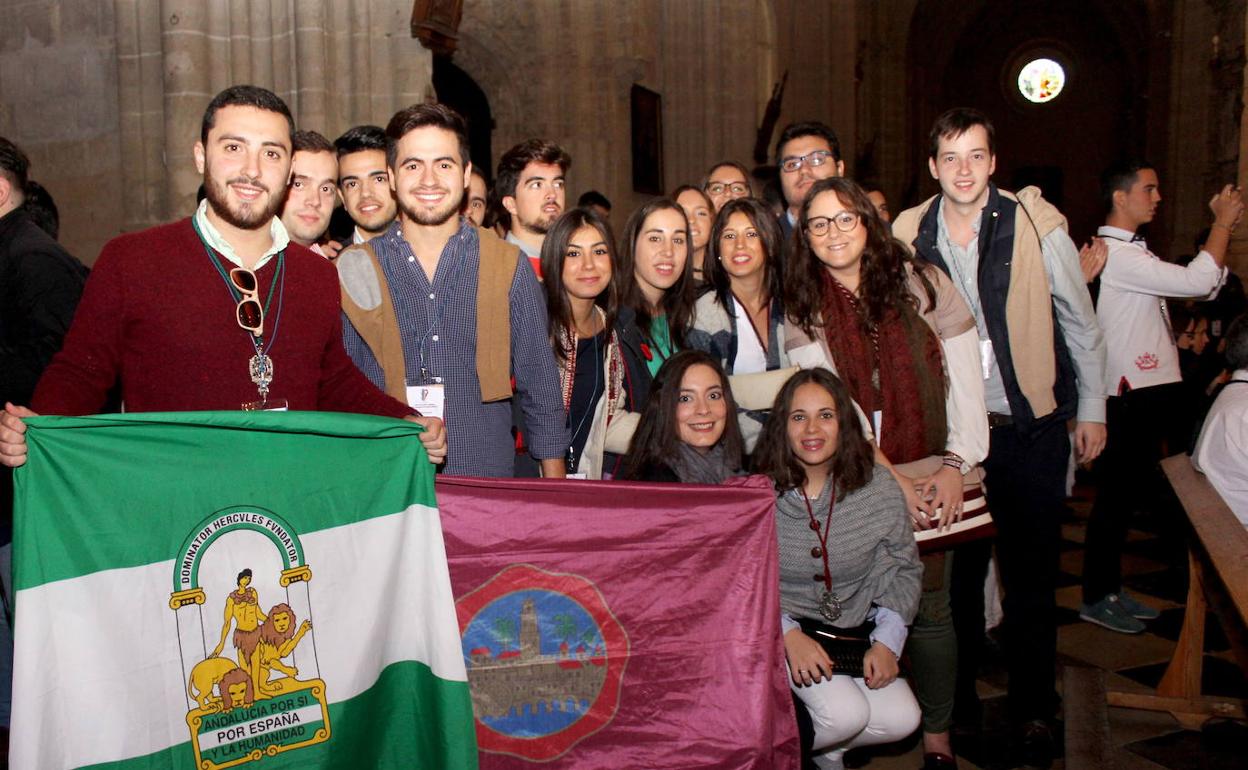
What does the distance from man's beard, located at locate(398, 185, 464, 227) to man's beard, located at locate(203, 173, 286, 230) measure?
1.65ft

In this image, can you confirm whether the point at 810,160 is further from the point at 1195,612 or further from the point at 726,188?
the point at 1195,612

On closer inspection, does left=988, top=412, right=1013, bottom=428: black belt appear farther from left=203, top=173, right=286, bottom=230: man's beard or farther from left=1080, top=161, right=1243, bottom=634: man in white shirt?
left=203, top=173, right=286, bottom=230: man's beard

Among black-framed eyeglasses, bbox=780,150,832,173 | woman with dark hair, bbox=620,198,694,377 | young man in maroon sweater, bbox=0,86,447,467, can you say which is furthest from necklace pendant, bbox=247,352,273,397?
black-framed eyeglasses, bbox=780,150,832,173

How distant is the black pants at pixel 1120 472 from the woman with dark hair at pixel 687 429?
2.54 metres

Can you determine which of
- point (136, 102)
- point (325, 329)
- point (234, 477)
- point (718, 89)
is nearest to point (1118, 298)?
point (325, 329)

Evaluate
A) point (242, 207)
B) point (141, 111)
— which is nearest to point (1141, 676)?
point (242, 207)

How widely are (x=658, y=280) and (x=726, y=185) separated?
145 centimetres

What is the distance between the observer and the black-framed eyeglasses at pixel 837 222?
3514mm

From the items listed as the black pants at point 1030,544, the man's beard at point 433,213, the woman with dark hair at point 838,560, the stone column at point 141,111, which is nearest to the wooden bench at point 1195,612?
the black pants at point 1030,544

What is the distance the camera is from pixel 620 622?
9.22ft

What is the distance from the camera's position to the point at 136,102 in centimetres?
559

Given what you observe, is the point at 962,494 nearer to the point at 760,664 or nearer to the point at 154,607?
the point at 760,664

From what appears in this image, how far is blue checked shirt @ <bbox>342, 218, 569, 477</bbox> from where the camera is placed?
3.05 m

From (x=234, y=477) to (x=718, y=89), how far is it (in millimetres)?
10341
